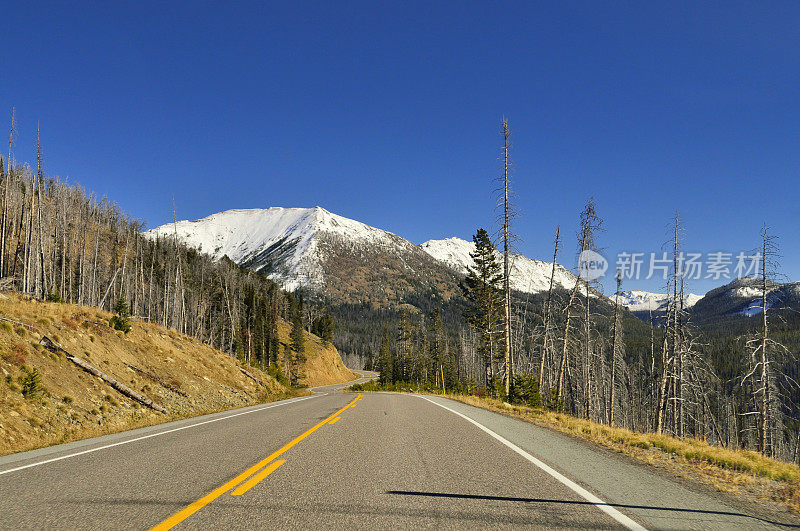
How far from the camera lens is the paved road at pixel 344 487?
3748 millimetres

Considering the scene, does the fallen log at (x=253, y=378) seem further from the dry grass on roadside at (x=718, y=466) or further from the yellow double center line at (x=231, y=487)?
the dry grass on roadside at (x=718, y=466)

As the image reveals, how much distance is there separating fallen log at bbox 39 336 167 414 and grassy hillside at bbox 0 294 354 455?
18 centimetres

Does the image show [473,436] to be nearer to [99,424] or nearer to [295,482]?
[295,482]

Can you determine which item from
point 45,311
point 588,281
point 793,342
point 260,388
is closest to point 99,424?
point 45,311

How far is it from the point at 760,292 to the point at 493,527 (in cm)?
2904

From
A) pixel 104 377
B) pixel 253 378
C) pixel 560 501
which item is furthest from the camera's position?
pixel 253 378

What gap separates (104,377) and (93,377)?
315 millimetres

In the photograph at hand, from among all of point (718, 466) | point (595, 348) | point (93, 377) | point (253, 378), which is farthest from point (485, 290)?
point (718, 466)

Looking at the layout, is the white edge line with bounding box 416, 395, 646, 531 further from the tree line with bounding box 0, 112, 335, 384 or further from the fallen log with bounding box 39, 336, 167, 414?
the tree line with bounding box 0, 112, 335, 384

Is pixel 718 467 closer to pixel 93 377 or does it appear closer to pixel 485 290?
pixel 93 377

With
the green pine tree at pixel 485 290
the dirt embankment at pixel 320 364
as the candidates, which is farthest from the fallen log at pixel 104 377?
the dirt embankment at pixel 320 364

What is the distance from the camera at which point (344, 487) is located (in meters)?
4.72

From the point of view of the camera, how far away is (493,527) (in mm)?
3527

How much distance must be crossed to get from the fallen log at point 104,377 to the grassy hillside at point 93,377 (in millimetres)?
176
